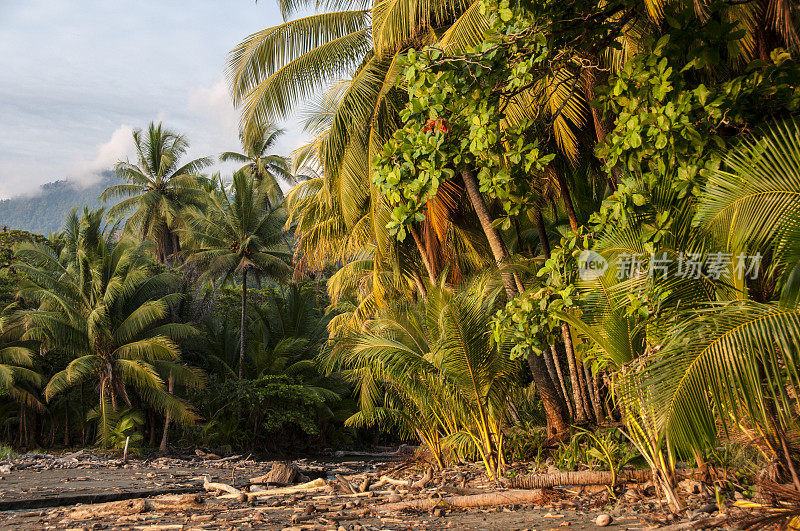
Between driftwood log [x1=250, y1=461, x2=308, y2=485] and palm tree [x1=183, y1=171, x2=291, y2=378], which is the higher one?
palm tree [x1=183, y1=171, x2=291, y2=378]

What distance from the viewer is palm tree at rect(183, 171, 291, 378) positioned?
22.0 meters

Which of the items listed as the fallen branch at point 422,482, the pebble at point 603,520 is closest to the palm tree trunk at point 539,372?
the fallen branch at point 422,482

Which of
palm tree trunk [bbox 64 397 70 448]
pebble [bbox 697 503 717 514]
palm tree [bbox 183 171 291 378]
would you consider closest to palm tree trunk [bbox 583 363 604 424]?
pebble [bbox 697 503 717 514]

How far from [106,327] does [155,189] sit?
1094 centimetres

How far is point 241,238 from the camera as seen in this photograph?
894 inches

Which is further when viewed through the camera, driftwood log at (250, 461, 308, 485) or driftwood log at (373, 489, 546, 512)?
driftwood log at (250, 461, 308, 485)

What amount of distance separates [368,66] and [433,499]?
21.5ft

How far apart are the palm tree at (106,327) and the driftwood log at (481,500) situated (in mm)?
12893

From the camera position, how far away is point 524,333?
4.96 meters

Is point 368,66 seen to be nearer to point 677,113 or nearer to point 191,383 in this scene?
point 677,113

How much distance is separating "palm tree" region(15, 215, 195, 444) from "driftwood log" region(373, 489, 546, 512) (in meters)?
12.9

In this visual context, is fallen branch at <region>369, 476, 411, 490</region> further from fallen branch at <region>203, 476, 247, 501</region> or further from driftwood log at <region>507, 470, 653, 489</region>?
driftwood log at <region>507, 470, 653, 489</region>

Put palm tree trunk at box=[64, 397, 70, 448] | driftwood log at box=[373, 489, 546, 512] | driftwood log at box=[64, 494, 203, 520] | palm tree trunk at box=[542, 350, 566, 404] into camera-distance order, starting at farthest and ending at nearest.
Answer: palm tree trunk at box=[64, 397, 70, 448] → palm tree trunk at box=[542, 350, 566, 404] → driftwood log at box=[64, 494, 203, 520] → driftwood log at box=[373, 489, 546, 512]

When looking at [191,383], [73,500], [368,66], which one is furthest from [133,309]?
[368,66]
